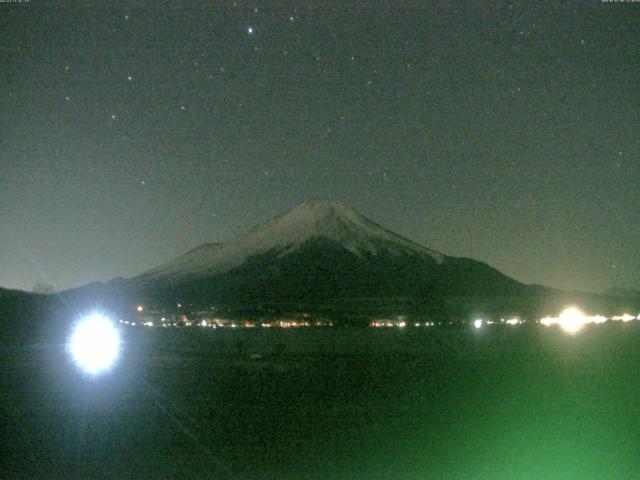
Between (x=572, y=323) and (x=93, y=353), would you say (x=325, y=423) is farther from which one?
(x=572, y=323)

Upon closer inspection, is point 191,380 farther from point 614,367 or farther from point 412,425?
point 614,367

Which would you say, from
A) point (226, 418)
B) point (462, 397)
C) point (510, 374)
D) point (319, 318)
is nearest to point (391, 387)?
point (462, 397)

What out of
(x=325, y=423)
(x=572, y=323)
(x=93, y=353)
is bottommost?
(x=325, y=423)

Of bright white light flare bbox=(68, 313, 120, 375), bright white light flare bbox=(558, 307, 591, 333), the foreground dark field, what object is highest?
bright white light flare bbox=(558, 307, 591, 333)

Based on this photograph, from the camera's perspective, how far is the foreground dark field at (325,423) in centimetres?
1342

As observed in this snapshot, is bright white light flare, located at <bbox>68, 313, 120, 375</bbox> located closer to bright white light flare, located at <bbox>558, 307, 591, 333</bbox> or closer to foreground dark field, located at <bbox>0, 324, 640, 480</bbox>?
foreground dark field, located at <bbox>0, 324, 640, 480</bbox>

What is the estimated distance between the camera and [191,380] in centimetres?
2923

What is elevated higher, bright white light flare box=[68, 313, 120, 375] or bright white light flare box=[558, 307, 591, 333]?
bright white light flare box=[558, 307, 591, 333]

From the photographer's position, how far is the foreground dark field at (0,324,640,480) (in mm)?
13422

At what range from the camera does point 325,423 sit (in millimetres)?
18391

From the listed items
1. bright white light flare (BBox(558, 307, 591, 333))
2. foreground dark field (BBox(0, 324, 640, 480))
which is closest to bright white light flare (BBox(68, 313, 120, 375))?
foreground dark field (BBox(0, 324, 640, 480))

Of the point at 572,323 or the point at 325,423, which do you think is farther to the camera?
the point at 572,323

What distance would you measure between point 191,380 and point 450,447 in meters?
15.7

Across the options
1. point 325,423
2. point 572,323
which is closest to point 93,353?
point 325,423
